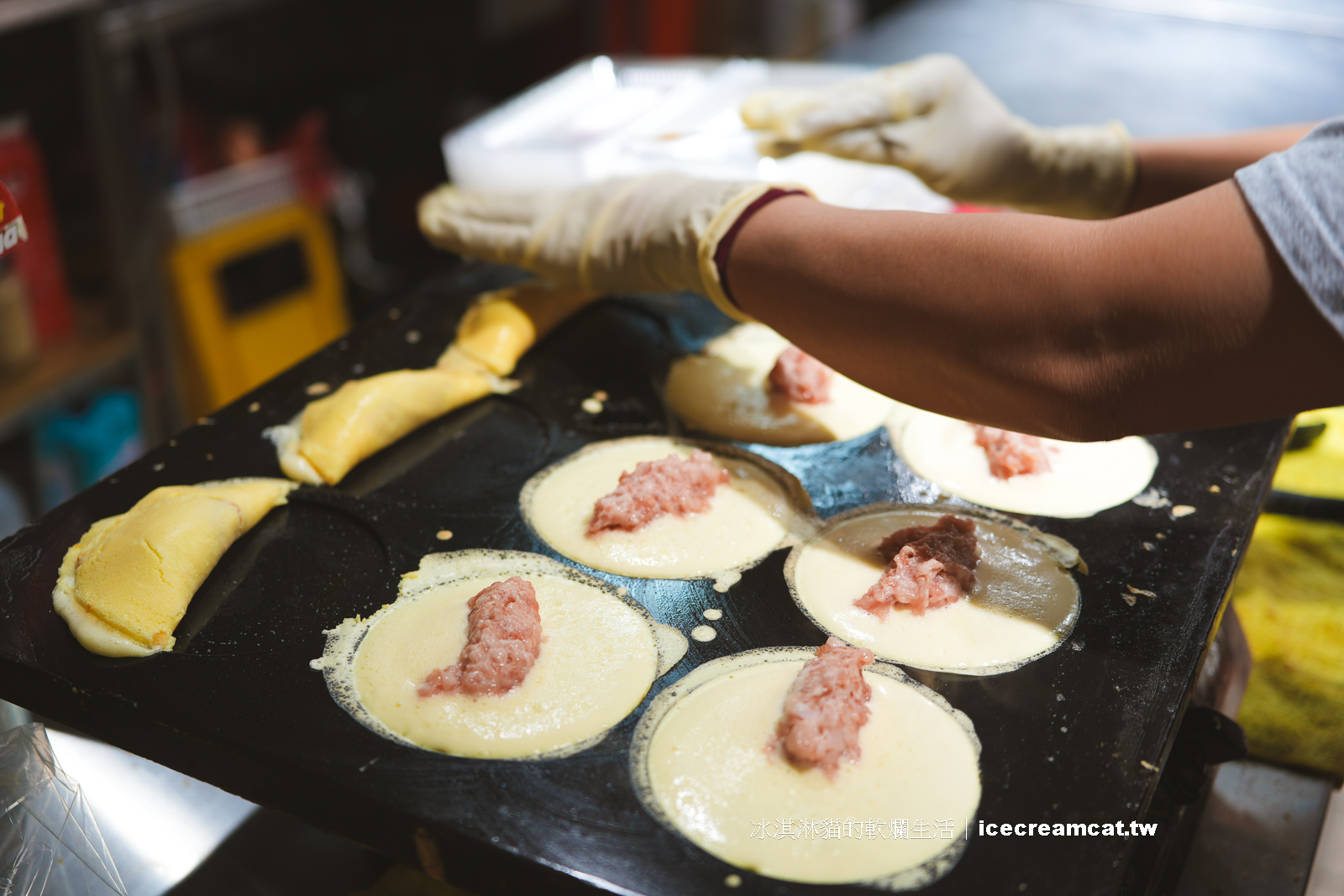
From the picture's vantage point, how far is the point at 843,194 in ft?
8.23

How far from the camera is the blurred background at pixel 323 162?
71.1 inches

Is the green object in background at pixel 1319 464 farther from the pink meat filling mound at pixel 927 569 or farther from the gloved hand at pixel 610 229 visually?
the gloved hand at pixel 610 229

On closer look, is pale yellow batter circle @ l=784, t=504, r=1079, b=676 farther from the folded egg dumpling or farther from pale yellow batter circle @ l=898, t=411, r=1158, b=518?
the folded egg dumpling

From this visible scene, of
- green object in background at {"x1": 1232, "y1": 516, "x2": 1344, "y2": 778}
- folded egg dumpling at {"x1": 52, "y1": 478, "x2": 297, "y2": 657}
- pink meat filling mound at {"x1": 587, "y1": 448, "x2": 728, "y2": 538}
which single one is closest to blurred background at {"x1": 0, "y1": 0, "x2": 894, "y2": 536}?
folded egg dumpling at {"x1": 52, "y1": 478, "x2": 297, "y2": 657}

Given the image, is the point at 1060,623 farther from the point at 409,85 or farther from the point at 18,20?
the point at 409,85

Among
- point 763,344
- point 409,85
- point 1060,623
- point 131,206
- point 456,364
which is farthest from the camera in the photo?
point 409,85

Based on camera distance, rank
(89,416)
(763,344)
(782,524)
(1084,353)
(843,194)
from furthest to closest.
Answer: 1. (89,416)
2. (843,194)
3. (763,344)
4. (782,524)
5. (1084,353)

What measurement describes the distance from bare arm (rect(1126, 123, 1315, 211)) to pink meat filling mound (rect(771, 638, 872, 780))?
1.43 metres

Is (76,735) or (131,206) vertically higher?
(131,206)

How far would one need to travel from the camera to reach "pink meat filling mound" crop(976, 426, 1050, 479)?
5.36 ft

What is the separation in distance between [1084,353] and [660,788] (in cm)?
73

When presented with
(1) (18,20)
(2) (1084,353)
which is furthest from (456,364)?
(1) (18,20)

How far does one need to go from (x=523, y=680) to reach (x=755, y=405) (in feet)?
2.59

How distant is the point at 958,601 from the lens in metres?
1.38
